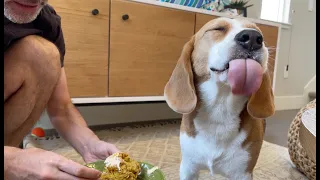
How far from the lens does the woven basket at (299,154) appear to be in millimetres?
1189

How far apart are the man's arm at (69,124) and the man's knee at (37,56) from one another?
0.54ft

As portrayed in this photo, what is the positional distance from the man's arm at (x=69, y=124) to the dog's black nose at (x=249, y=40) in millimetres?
460

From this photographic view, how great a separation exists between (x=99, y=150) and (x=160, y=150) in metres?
0.74

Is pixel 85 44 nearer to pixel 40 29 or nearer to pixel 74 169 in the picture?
pixel 40 29

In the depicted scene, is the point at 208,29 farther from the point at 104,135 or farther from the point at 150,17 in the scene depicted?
the point at 104,135

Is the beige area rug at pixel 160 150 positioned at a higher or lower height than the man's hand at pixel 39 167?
lower

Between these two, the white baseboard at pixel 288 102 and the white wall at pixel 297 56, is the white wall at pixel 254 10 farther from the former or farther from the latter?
the white baseboard at pixel 288 102

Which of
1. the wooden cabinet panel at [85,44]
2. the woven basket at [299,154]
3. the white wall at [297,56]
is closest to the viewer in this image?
the woven basket at [299,154]

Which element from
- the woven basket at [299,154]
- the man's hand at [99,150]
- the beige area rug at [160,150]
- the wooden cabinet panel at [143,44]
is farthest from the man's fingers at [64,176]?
the wooden cabinet panel at [143,44]

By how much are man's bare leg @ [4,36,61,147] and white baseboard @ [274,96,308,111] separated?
2552mm

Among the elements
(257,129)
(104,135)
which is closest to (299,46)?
(104,135)

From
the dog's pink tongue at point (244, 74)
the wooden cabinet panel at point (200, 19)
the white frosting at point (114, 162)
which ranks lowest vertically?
the white frosting at point (114, 162)

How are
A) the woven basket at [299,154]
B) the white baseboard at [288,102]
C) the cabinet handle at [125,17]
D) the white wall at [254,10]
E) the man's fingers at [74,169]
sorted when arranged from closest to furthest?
the man's fingers at [74,169], the woven basket at [299,154], the cabinet handle at [125,17], the white wall at [254,10], the white baseboard at [288,102]

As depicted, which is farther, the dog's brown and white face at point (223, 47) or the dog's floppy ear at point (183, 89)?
the dog's floppy ear at point (183, 89)
